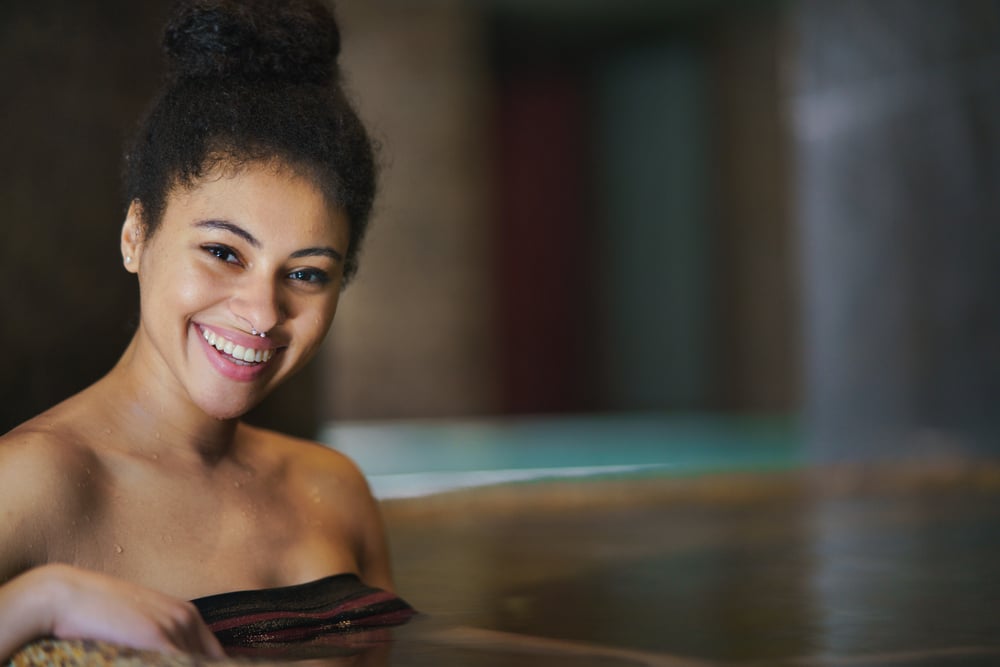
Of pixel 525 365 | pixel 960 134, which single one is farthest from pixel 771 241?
pixel 960 134

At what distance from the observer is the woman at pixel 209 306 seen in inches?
62.7

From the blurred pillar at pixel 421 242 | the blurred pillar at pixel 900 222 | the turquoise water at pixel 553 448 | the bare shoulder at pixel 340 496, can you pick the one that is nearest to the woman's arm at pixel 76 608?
the bare shoulder at pixel 340 496

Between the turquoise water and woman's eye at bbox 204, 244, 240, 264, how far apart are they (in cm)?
205

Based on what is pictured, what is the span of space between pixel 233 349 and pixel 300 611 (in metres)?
0.39

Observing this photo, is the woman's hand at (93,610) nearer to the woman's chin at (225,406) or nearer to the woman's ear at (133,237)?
the woman's chin at (225,406)

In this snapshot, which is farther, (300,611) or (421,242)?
(421,242)

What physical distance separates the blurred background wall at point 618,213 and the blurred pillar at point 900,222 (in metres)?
0.01

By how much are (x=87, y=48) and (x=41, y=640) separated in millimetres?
1886

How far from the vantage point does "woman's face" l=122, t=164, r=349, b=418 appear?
5.32ft

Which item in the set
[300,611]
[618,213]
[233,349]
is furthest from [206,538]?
[618,213]

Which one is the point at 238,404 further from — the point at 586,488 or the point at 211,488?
the point at 586,488

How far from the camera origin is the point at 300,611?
1.75 m

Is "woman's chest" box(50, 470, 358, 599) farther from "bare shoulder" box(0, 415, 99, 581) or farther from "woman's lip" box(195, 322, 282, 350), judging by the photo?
"woman's lip" box(195, 322, 282, 350)

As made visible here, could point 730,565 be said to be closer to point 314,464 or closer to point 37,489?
point 314,464
